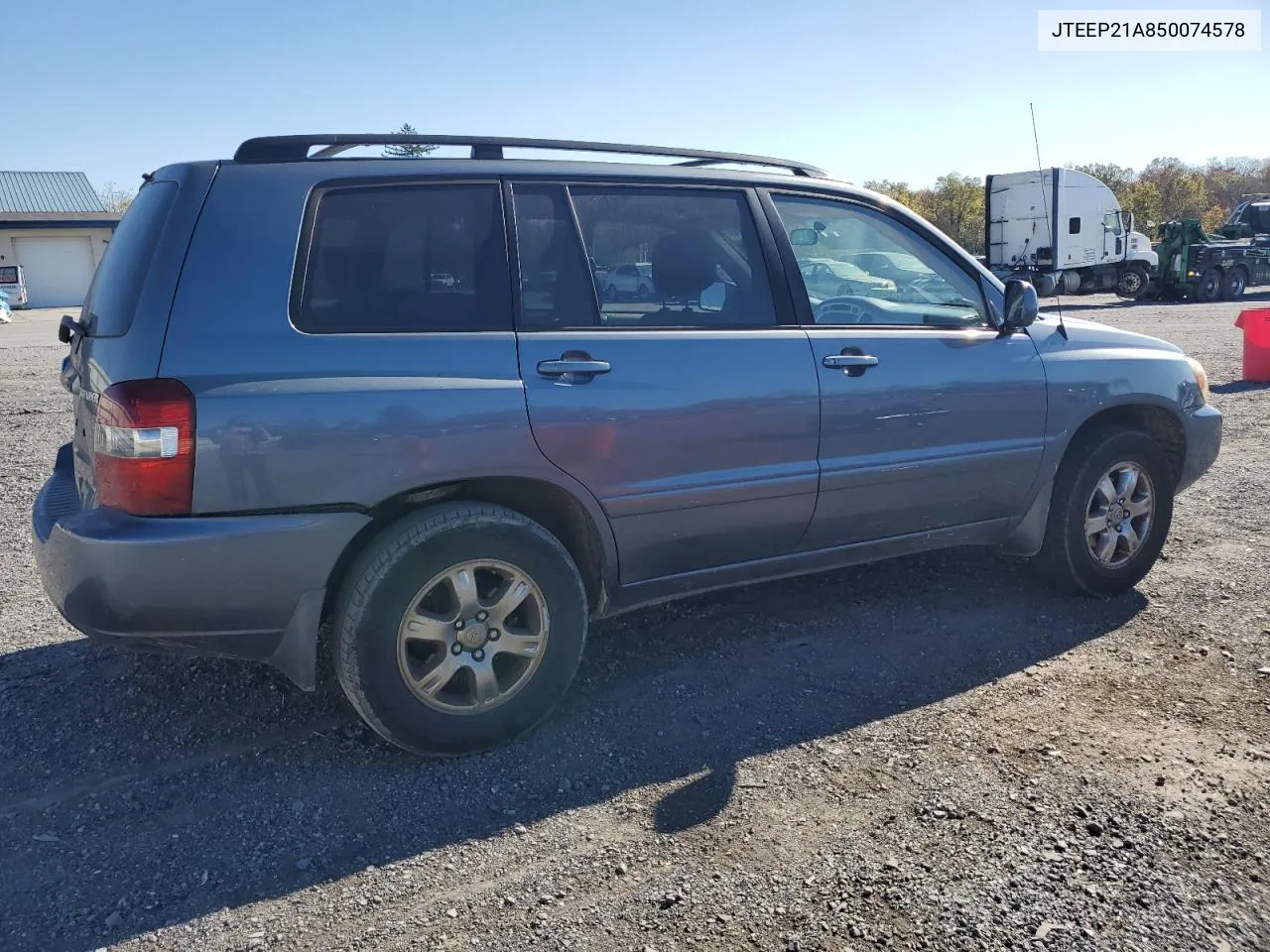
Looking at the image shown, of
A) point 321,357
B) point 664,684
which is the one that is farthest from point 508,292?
point 664,684

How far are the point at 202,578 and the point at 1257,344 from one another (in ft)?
41.6

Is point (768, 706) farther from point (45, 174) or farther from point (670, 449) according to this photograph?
point (45, 174)

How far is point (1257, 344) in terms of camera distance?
39.4 feet

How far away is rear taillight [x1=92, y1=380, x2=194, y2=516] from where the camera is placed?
2.83m

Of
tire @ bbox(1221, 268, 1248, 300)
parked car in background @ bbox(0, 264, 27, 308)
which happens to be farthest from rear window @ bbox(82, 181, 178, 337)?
parked car in background @ bbox(0, 264, 27, 308)

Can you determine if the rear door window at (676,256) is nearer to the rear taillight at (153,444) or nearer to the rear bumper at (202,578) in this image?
the rear bumper at (202,578)

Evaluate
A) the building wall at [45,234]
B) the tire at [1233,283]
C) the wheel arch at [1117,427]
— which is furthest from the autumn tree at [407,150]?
the building wall at [45,234]

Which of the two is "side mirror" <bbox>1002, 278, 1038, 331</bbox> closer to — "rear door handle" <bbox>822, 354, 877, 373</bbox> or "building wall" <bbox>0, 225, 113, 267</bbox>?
"rear door handle" <bbox>822, 354, 877, 373</bbox>

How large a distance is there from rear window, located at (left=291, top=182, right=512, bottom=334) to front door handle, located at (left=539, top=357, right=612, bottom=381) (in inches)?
8.0

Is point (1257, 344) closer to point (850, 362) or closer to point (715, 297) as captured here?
point (850, 362)

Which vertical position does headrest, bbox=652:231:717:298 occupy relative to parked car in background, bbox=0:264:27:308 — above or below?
below

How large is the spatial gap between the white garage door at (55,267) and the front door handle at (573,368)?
48154 mm

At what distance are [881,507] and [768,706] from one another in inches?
37.1

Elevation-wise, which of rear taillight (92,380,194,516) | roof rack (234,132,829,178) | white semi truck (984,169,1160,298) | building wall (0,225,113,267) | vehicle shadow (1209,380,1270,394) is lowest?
vehicle shadow (1209,380,1270,394)
